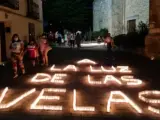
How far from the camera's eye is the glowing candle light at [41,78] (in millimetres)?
12038

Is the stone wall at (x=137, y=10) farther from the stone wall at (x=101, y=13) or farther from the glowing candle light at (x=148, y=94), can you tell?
the glowing candle light at (x=148, y=94)

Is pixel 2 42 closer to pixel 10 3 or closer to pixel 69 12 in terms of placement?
pixel 10 3

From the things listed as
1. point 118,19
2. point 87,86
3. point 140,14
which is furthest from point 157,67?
point 118,19

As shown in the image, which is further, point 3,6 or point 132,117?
point 3,6

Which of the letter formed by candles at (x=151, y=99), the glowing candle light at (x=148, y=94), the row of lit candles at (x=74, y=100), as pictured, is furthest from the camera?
the glowing candle light at (x=148, y=94)

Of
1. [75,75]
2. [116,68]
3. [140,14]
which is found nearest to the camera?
[75,75]

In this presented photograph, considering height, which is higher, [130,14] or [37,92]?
[130,14]

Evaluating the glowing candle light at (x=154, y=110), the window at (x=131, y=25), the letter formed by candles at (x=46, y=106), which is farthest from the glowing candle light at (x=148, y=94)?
the window at (x=131, y=25)

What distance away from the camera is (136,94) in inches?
389

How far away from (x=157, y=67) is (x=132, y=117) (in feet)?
27.2

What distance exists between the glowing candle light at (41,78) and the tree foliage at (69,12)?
1361 inches

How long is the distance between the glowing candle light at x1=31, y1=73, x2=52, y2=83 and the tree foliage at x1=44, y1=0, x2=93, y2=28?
3457 cm

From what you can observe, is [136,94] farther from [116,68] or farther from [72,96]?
[116,68]

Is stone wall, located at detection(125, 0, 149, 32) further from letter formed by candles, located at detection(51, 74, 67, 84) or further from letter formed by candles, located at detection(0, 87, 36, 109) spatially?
letter formed by candles, located at detection(0, 87, 36, 109)
